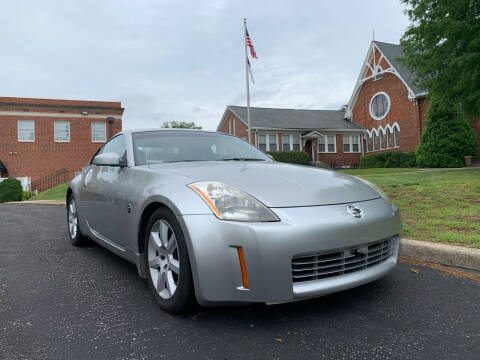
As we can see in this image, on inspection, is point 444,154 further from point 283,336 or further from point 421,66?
point 283,336

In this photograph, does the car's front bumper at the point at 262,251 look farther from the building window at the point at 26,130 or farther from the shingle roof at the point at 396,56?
the building window at the point at 26,130

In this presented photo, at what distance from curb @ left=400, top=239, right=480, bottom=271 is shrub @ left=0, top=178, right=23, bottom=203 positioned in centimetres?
2124

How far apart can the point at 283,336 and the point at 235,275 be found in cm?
44

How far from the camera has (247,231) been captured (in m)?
2.11

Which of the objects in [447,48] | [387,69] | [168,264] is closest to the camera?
[168,264]

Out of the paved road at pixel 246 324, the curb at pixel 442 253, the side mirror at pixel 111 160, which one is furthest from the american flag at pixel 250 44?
the paved road at pixel 246 324

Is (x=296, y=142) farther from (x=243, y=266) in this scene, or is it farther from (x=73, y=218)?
(x=243, y=266)

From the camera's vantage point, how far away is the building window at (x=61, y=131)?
82.3 ft

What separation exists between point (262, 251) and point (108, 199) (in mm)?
1846

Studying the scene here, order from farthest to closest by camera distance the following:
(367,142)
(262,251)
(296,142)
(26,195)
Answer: (367,142) < (296,142) < (26,195) < (262,251)

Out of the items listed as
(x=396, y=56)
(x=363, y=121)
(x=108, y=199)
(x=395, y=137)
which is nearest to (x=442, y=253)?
(x=108, y=199)

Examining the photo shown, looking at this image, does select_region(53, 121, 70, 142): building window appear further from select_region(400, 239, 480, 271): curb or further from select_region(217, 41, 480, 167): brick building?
select_region(400, 239, 480, 271): curb

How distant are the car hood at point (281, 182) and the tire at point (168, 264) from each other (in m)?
0.34

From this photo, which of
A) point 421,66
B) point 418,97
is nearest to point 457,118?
point 418,97
